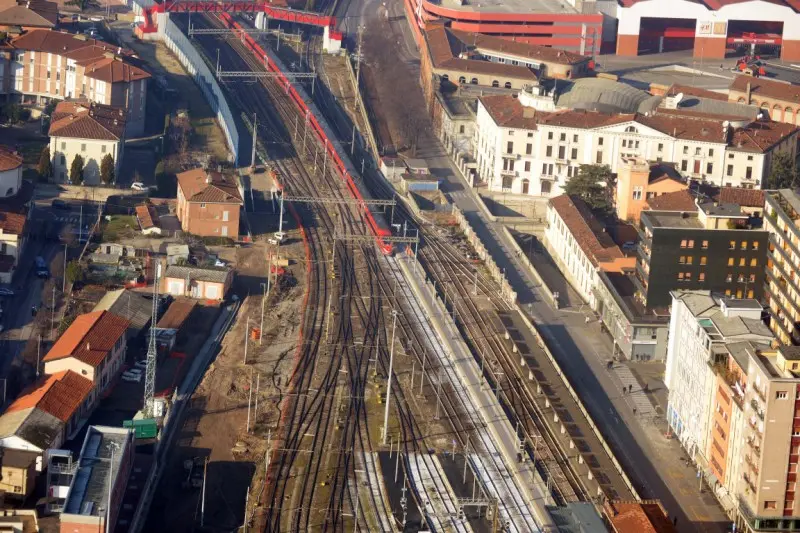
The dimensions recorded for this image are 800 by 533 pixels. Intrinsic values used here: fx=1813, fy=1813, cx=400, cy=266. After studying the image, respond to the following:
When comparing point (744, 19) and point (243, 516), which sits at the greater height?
point (744, 19)

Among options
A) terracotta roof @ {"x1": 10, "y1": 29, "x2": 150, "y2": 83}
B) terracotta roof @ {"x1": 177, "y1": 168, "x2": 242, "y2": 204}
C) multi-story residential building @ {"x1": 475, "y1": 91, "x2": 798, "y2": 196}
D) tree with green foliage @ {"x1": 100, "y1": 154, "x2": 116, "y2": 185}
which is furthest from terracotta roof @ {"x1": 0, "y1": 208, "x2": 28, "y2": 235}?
multi-story residential building @ {"x1": 475, "y1": 91, "x2": 798, "y2": 196}

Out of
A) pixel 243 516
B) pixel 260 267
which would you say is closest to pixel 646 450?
pixel 243 516

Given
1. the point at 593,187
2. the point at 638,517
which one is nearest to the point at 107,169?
the point at 593,187

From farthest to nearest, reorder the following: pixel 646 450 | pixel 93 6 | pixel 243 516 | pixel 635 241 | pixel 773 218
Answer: pixel 93 6 < pixel 635 241 < pixel 773 218 < pixel 646 450 < pixel 243 516

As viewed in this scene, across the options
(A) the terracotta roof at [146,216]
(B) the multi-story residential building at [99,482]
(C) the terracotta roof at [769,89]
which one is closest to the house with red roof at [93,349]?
(B) the multi-story residential building at [99,482]

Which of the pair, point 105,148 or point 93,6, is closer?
point 105,148

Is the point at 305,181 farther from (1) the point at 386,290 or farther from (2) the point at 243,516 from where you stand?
(2) the point at 243,516

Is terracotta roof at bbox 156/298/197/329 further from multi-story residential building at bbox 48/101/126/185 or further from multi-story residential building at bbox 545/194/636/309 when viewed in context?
multi-story residential building at bbox 545/194/636/309
